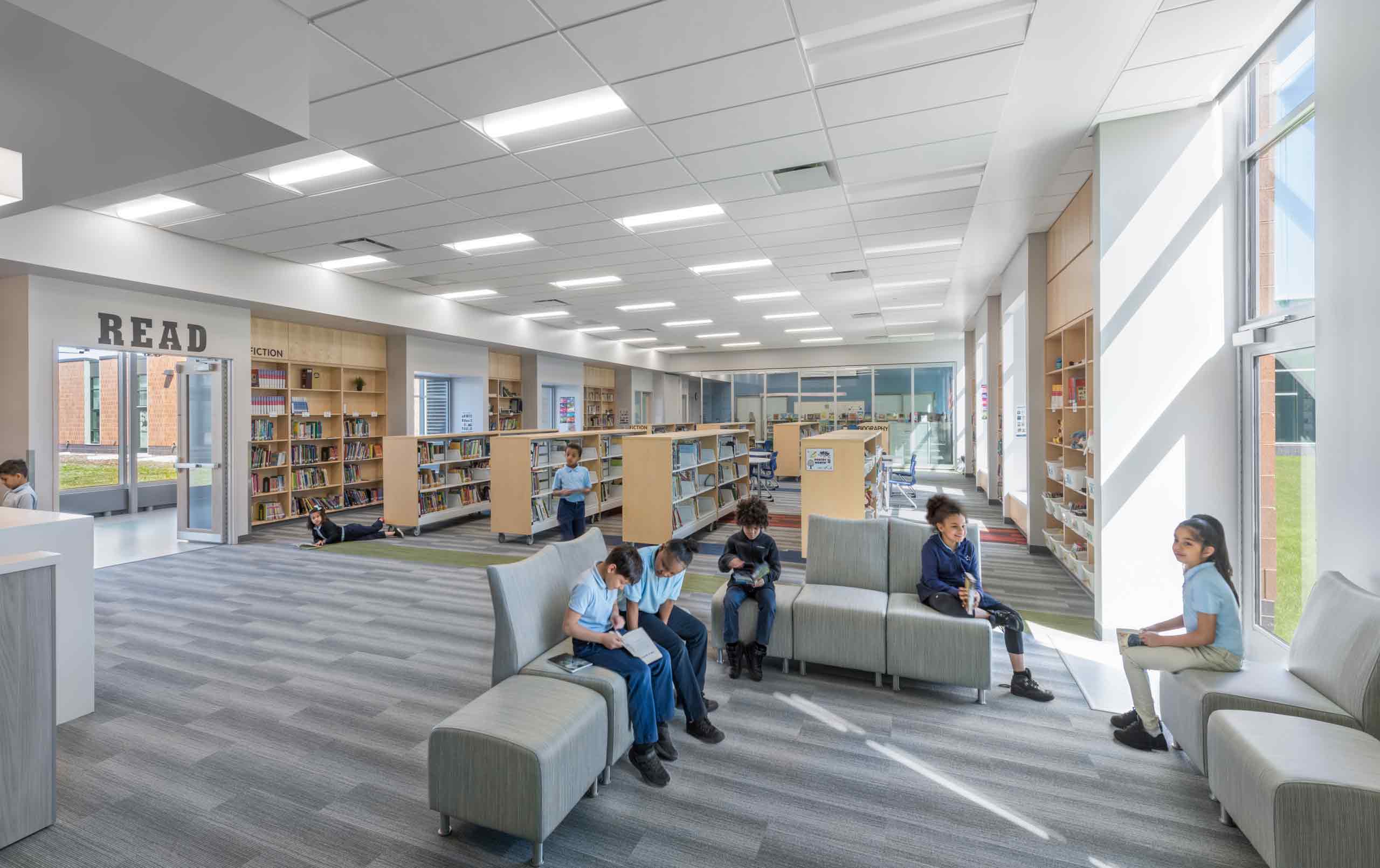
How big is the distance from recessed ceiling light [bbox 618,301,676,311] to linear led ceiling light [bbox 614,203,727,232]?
4091 millimetres

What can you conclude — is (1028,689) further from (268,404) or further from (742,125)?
(268,404)

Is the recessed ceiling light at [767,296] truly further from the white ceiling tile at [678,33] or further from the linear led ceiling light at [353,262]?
the white ceiling tile at [678,33]

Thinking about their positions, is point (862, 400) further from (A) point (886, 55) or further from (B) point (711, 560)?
(A) point (886, 55)

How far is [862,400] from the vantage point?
17.7 m

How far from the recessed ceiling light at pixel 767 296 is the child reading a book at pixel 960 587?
6842 millimetres

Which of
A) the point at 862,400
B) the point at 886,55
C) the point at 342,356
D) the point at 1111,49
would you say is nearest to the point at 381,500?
the point at 342,356

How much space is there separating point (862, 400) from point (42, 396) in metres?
16.5

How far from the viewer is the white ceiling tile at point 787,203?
560cm

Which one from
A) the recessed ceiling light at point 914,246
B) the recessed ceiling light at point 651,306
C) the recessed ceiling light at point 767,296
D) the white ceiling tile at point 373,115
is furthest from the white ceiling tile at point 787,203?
the recessed ceiling light at point 651,306

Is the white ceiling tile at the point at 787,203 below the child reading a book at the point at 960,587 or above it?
above

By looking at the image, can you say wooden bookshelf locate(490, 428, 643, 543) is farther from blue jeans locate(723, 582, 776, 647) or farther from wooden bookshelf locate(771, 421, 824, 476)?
wooden bookshelf locate(771, 421, 824, 476)

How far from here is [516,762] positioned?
2.12m

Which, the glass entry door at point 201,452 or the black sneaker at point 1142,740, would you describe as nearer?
the black sneaker at point 1142,740

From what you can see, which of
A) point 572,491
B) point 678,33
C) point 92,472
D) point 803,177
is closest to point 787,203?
point 803,177
